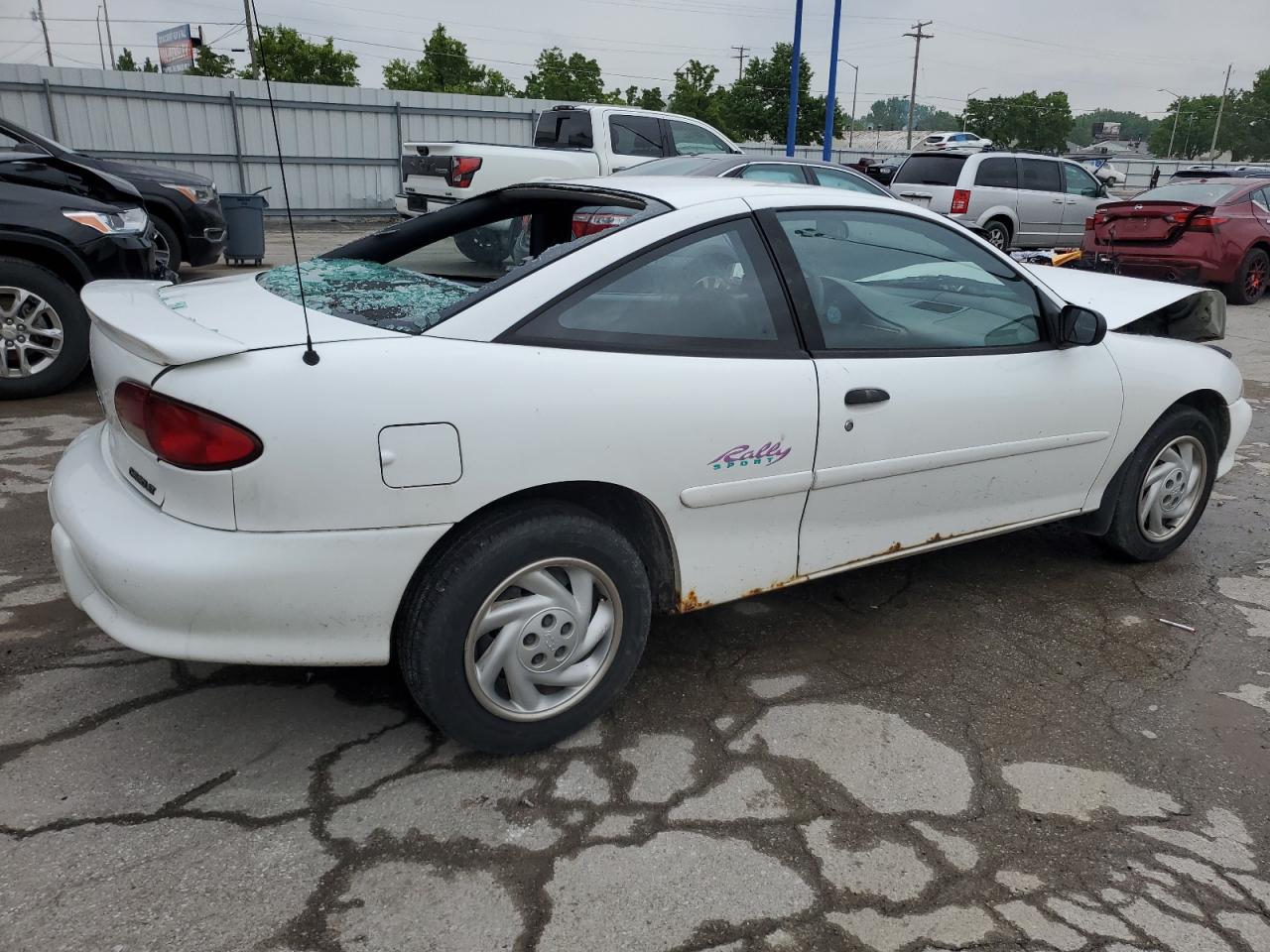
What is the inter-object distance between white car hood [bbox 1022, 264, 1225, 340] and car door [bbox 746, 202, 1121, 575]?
41cm

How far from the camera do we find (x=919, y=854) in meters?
2.32

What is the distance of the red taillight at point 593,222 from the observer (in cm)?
284

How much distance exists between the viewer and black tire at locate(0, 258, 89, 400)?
221 inches

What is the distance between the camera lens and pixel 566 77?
58750mm

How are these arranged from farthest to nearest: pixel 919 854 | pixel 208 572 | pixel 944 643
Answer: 1. pixel 944 643
2. pixel 919 854
3. pixel 208 572

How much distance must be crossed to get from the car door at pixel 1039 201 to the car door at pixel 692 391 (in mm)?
13647

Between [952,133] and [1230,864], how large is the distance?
5233 centimetres

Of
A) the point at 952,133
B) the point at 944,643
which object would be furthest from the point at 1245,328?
the point at 952,133

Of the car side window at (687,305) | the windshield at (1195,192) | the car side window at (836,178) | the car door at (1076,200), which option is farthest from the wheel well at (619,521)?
the car door at (1076,200)

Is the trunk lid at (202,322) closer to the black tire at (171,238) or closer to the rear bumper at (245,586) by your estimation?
the rear bumper at (245,586)

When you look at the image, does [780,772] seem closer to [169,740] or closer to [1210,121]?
[169,740]

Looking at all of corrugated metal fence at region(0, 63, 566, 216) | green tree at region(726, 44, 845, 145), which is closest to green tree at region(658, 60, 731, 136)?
green tree at region(726, 44, 845, 145)

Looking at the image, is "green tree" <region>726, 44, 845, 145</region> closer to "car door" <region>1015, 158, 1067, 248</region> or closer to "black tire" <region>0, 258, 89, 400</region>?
"car door" <region>1015, 158, 1067, 248</region>

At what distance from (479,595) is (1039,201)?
1490cm
